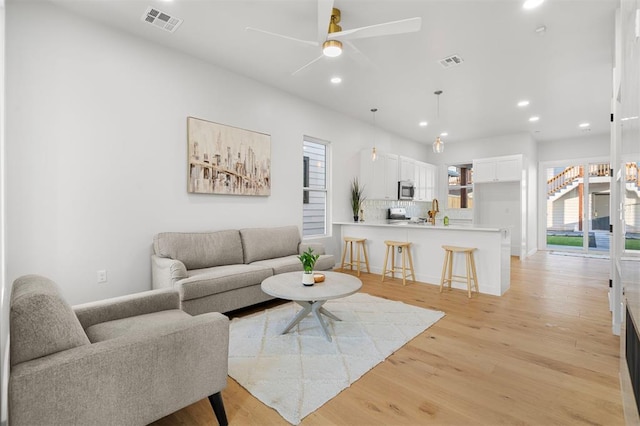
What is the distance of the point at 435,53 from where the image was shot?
3.72 meters

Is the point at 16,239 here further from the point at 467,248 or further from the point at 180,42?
the point at 467,248

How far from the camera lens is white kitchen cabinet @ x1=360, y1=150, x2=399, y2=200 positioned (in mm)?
6535

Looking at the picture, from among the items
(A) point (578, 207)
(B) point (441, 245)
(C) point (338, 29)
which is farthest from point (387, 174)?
(A) point (578, 207)

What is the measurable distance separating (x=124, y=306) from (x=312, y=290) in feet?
4.67

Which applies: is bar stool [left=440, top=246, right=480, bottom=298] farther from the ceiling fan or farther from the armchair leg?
the armchair leg

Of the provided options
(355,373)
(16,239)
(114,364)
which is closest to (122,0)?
(16,239)

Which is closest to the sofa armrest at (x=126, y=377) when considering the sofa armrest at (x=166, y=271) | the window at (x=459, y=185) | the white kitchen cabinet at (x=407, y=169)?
the sofa armrest at (x=166, y=271)

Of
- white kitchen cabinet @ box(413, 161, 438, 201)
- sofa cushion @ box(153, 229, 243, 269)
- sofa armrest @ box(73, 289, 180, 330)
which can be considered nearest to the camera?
sofa armrest @ box(73, 289, 180, 330)

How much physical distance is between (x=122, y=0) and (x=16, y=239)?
236 centimetres

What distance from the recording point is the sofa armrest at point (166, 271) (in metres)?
3.03

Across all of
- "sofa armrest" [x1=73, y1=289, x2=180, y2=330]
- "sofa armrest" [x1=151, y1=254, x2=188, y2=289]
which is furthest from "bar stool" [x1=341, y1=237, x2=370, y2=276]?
"sofa armrest" [x1=73, y1=289, x2=180, y2=330]

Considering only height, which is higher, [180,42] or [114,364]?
[180,42]

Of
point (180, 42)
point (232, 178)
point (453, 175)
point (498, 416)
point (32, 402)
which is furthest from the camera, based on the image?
point (453, 175)

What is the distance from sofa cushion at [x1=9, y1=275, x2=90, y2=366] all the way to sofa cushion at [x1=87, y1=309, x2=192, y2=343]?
0.37 m
